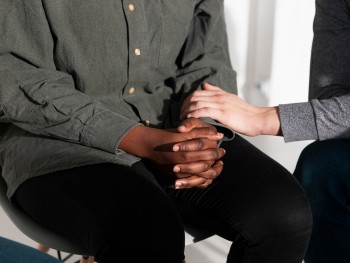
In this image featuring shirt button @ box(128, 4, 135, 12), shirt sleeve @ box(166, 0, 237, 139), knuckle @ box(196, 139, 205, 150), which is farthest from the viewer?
shirt sleeve @ box(166, 0, 237, 139)

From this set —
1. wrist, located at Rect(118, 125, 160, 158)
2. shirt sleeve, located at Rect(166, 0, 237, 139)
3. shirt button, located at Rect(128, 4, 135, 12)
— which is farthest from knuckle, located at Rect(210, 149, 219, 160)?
shirt button, located at Rect(128, 4, 135, 12)

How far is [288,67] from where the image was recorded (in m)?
2.09

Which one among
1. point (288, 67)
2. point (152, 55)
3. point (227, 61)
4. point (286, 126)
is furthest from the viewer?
point (288, 67)

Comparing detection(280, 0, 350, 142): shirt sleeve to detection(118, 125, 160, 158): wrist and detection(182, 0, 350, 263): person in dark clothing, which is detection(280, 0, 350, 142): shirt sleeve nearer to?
detection(182, 0, 350, 263): person in dark clothing

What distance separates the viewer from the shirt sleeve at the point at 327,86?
1189mm

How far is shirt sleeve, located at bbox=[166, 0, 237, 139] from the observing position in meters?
1.35

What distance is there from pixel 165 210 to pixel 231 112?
11.7 inches

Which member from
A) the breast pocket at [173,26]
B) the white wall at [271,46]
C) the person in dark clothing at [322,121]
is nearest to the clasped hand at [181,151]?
the person in dark clothing at [322,121]

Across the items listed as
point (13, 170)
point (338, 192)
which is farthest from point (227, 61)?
point (13, 170)

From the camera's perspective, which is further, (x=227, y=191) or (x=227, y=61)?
(x=227, y=61)

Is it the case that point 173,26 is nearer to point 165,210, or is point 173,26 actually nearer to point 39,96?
point 39,96

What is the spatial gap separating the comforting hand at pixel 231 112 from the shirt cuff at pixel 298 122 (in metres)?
0.02

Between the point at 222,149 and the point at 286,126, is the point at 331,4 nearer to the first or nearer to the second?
the point at 286,126

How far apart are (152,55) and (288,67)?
0.90 m
